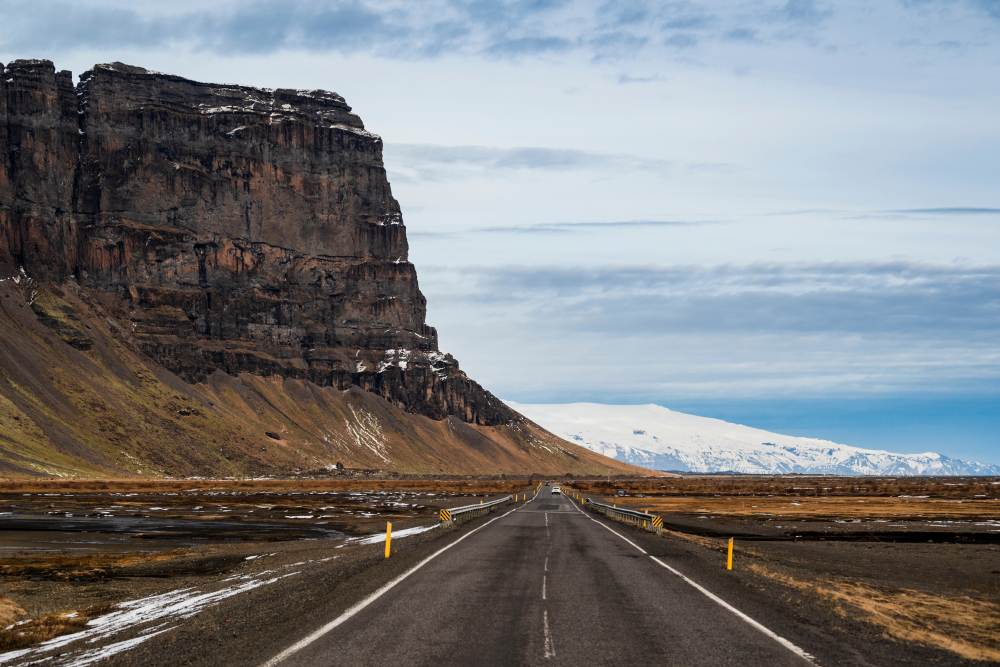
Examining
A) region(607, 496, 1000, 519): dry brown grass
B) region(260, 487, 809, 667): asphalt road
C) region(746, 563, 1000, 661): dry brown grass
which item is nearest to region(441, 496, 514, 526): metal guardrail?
region(607, 496, 1000, 519): dry brown grass

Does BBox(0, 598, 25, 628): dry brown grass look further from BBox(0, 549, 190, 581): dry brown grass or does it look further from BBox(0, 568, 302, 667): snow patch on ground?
BBox(0, 549, 190, 581): dry brown grass

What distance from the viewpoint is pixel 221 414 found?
183875 mm

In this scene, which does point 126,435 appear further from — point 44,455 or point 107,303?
point 107,303

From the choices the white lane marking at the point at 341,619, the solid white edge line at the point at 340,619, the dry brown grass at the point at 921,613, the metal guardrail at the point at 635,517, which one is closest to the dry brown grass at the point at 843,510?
the metal guardrail at the point at 635,517

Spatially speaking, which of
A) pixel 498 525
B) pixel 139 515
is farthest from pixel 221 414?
pixel 498 525

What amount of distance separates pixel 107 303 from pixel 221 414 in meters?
41.0

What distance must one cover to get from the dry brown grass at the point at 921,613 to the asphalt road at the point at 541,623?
3.09 metres

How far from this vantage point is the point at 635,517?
49.4 m

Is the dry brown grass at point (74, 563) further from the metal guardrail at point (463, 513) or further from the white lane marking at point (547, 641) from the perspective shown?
the white lane marking at point (547, 641)

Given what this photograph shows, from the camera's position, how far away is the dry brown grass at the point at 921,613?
628 inches

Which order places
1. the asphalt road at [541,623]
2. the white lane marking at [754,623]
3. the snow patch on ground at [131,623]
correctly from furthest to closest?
1. the snow patch on ground at [131,623]
2. the white lane marking at [754,623]
3. the asphalt road at [541,623]

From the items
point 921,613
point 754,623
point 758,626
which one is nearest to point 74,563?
point 754,623

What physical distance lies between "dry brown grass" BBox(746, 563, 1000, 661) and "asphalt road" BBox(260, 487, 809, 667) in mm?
3093

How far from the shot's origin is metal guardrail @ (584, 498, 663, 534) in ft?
138
